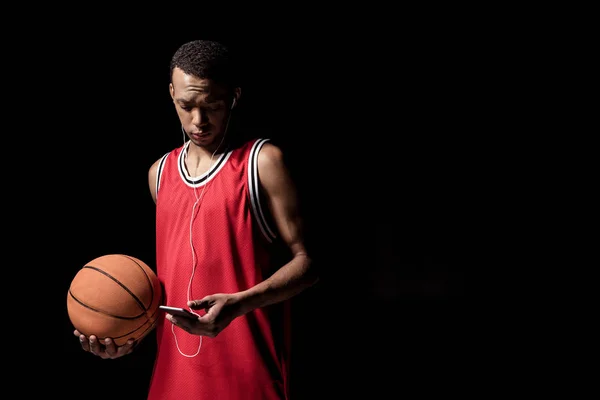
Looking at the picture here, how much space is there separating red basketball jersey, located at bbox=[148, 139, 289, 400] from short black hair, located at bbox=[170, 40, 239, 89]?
16cm

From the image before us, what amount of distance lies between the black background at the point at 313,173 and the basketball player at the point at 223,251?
43 cm

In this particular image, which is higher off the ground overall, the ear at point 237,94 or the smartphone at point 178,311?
the ear at point 237,94

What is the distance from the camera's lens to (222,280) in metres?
1.35

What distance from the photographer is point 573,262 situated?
332 cm

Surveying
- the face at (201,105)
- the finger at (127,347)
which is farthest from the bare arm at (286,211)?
the finger at (127,347)

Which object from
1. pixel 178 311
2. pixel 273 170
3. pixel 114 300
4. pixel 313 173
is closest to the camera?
pixel 178 311

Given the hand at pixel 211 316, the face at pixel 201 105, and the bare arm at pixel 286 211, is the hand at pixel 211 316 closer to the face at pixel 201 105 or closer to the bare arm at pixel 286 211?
the bare arm at pixel 286 211

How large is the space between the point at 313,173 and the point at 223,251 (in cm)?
142

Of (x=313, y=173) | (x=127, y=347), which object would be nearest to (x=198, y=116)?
(x=127, y=347)

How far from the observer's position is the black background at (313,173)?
2.32m

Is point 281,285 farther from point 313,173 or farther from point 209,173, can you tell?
point 313,173

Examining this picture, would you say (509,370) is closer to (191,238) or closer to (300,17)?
(300,17)

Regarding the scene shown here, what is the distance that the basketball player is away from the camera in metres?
1.32

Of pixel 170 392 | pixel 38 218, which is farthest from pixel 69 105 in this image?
pixel 170 392
